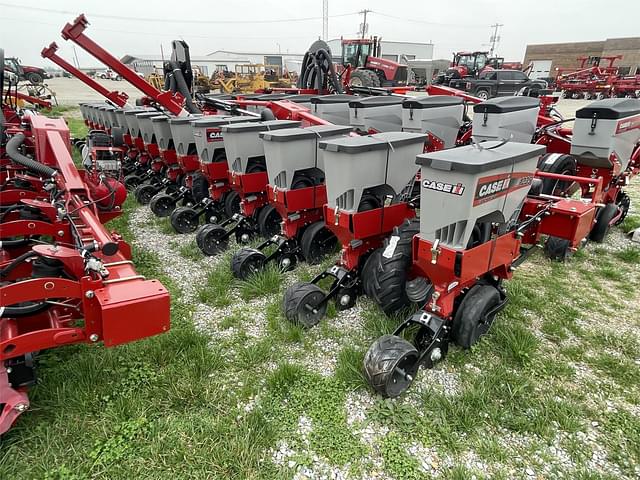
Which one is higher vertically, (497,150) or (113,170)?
(497,150)

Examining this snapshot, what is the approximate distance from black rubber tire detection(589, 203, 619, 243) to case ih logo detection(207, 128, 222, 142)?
458cm

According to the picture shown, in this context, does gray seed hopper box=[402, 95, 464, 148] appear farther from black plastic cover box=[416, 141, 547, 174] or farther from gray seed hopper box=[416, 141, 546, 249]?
gray seed hopper box=[416, 141, 546, 249]

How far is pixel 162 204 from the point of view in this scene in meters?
6.22

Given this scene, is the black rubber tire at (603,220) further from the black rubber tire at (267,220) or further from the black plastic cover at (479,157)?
the black rubber tire at (267,220)

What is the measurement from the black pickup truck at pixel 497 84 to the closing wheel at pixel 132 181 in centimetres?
1540

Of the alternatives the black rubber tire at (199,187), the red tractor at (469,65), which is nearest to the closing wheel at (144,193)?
the black rubber tire at (199,187)

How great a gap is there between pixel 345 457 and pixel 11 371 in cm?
179

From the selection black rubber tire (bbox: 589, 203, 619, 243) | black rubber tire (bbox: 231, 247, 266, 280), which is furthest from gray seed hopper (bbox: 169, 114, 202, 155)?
black rubber tire (bbox: 589, 203, 619, 243)

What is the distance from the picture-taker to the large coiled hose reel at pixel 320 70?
905 centimetres

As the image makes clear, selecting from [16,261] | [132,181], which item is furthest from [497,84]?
[16,261]

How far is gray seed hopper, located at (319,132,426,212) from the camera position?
3139mm

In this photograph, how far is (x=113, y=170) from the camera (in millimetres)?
5664

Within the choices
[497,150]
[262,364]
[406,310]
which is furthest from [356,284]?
[497,150]

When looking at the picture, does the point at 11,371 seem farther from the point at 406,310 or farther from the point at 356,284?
the point at 406,310
